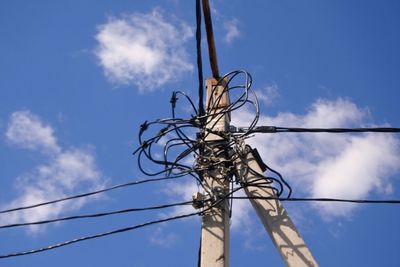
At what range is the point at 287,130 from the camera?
16.3 ft

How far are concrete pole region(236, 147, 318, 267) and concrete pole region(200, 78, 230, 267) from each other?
0.20 metres

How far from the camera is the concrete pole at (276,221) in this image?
4.14 metres

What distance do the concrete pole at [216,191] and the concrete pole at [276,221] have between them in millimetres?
203

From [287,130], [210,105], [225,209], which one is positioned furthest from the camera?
A: [210,105]

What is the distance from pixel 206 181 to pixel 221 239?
0.62 metres

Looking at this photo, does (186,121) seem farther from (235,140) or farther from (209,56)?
(209,56)

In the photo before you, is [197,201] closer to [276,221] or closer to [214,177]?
[214,177]

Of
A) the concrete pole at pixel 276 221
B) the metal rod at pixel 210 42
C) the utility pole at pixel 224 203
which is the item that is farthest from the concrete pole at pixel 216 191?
the metal rod at pixel 210 42

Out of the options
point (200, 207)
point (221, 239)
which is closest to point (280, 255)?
point (221, 239)

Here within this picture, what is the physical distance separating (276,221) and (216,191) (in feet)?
1.92

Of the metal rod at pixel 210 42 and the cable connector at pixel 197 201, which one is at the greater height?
the metal rod at pixel 210 42

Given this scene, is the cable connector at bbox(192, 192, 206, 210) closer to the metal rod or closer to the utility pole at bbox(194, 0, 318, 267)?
the utility pole at bbox(194, 0, 318, 267)

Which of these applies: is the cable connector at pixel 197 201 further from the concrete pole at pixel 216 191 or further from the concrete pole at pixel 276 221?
the concrete pole at pixel 276 221

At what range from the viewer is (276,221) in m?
4.38
